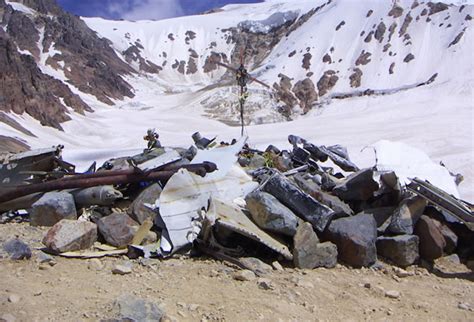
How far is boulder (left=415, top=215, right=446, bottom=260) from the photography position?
4867 mm

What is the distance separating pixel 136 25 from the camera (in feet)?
308

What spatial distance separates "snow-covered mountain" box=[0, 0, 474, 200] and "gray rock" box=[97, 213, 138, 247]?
6449 mm

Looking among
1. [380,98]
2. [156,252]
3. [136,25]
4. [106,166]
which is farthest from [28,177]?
[136,25]

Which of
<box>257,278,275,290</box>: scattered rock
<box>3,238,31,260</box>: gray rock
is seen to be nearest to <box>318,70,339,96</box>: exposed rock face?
<box>257,278,275,290</box>: scattered rock

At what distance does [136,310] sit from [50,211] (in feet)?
9.18

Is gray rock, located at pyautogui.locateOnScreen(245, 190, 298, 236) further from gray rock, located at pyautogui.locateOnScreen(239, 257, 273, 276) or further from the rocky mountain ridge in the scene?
the rocky mountain ridge

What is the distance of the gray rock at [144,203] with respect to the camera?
17.0 ft

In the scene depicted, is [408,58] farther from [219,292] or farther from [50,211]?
[219,292]

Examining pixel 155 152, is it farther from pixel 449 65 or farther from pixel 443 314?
pixel 449 65

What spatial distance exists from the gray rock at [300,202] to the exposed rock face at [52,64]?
33.0 meters

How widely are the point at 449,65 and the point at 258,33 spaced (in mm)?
49198

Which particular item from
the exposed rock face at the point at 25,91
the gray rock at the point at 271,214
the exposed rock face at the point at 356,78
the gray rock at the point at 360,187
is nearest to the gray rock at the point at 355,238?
the gray rock at the point at 271,214

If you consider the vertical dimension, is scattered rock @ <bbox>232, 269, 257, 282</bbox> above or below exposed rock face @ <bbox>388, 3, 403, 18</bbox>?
below

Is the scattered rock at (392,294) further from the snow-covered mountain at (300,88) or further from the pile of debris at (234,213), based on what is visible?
the snow-covered mountain at (300,88)
